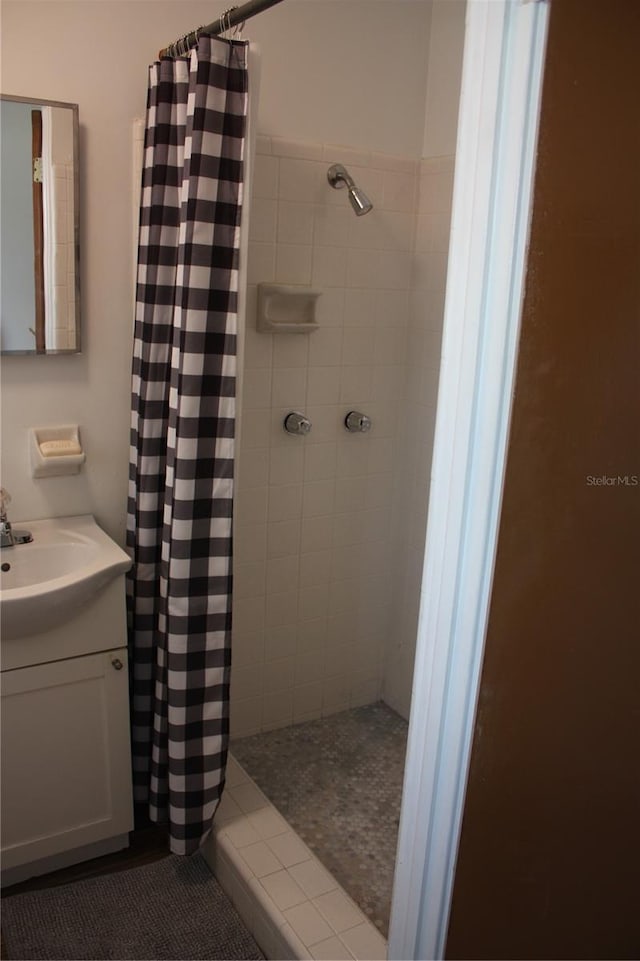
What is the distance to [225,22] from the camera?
1.65 m

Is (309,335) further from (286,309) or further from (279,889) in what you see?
(279,889)

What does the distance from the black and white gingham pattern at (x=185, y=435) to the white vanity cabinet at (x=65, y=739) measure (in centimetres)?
11

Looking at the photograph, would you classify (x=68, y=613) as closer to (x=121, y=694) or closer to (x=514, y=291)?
(x=121, y=694)

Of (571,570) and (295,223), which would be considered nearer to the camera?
(571,570)

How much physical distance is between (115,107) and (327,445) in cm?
114

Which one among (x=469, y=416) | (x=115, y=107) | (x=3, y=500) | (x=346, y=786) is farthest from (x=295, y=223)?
(x=346, y=786)

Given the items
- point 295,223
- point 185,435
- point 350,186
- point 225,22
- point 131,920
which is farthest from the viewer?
point 295,223

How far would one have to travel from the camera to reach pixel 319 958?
1634 mm

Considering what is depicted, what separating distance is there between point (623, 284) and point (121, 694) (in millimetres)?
1574

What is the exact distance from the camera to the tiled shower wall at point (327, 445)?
2.27 metres

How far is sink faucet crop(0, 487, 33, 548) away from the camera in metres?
1.91

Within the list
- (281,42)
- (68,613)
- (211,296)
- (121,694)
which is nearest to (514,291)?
(211,296)

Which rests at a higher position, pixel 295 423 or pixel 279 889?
pixel 295 423

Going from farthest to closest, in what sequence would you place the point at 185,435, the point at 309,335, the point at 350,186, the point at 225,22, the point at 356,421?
the point at 356,421, the point at 309,335, the point at 350,186, the point at 185,435, the point at 225,22
